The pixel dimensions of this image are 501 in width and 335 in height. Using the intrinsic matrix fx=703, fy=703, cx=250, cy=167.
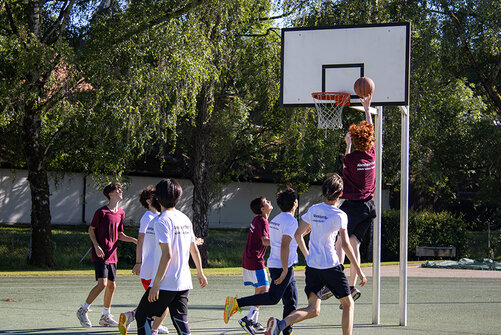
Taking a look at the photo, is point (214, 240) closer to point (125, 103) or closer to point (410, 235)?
point (410, 235)

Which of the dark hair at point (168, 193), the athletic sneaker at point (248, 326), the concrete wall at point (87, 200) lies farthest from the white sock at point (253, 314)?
the concrete wall at point (87, 200)

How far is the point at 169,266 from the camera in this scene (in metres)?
6.61

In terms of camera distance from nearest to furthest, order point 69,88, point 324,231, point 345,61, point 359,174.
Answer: point 324,231, point 359,174, point 345,61, point 69,88

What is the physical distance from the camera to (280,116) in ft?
81.8

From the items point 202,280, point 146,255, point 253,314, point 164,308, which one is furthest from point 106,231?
point 164,308

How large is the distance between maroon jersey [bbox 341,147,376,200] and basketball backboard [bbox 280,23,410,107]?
5.79ft

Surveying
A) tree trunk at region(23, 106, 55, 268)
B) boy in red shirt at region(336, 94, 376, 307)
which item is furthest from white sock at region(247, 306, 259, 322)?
tree trunk at region(23, 106, 55, 268)

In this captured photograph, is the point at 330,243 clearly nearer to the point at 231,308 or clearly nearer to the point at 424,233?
the point at 231,308

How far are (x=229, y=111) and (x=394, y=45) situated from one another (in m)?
14.8

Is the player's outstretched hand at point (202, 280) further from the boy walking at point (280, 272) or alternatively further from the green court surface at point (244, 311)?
the green court surface at point (244, 311)

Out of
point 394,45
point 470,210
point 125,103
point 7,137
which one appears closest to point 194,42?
point 125,103

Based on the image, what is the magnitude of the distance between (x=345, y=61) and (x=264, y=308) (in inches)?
166

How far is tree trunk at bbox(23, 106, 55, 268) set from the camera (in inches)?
844

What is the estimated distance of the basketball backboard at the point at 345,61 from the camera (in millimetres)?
10031
